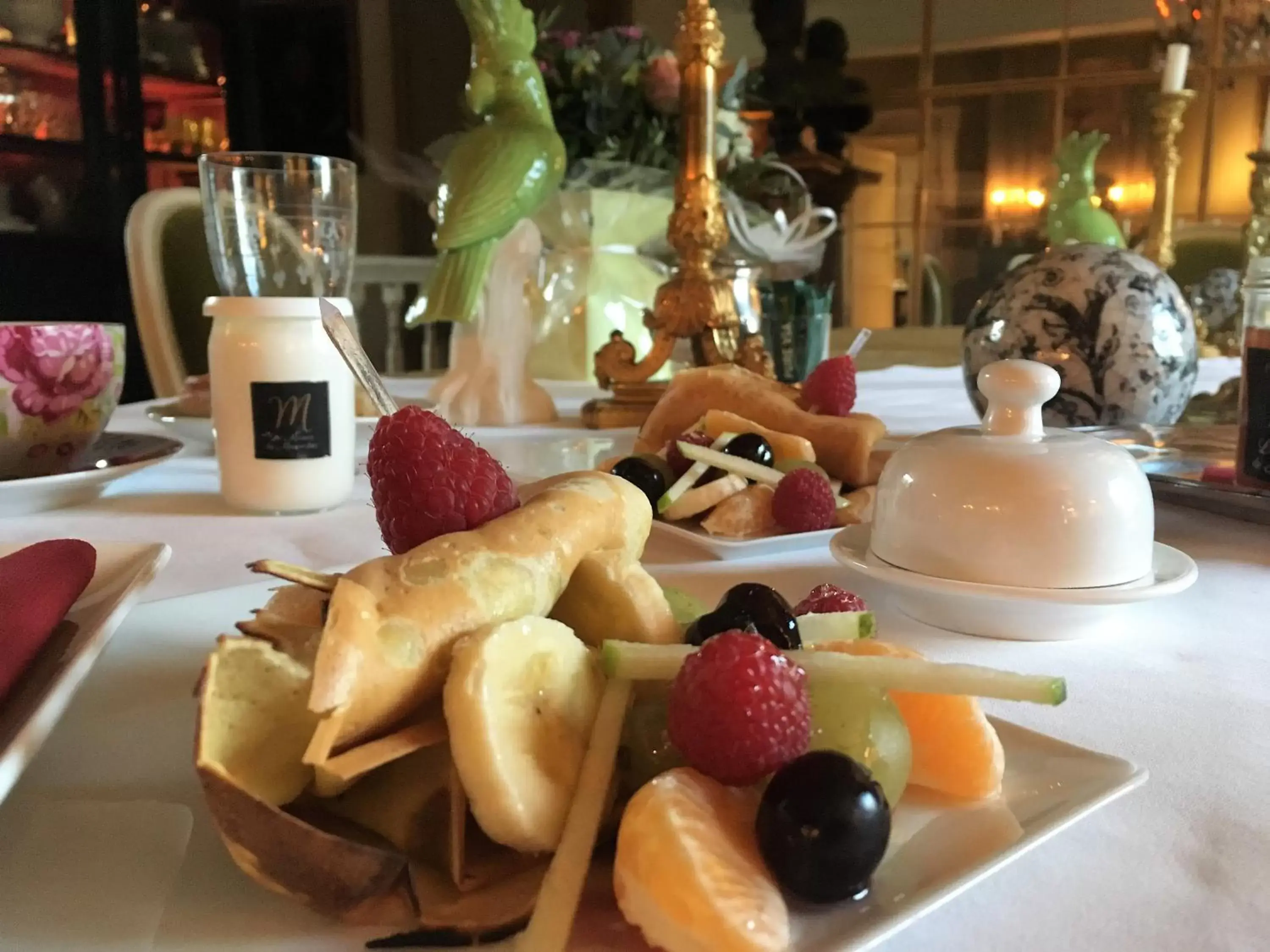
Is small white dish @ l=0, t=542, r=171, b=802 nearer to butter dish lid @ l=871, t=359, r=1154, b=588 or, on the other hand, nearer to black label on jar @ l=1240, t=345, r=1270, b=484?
butter dish lid @ l=871, t=359, r=1154, b=588

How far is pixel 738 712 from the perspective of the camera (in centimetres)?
32

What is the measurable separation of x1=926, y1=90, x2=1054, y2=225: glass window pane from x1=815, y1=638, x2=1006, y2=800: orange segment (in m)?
3.92

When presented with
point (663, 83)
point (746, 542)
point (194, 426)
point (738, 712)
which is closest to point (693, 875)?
point (738, 712)

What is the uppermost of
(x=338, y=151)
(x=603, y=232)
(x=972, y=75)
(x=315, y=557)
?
(x=972, y=75)

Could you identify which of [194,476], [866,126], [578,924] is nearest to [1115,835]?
[578,924]

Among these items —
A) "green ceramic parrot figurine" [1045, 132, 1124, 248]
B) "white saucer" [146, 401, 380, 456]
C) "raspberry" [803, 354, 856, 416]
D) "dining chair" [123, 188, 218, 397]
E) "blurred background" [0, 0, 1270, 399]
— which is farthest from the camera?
"blurred background" [0, 0, 1270, 399]

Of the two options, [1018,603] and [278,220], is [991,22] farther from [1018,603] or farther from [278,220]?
[1018,603]

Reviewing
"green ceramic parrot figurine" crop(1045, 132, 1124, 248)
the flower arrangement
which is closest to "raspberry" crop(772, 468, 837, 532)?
"green ceramic parrot figurine" crop(1045, 132, 1124, 248)

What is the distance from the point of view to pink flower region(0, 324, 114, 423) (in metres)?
0.87

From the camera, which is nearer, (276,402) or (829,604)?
(829,604)

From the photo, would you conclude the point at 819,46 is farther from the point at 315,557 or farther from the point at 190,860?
the point at 190,860

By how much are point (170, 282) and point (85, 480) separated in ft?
4.59

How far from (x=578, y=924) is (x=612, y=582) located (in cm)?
15

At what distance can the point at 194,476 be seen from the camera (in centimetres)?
106
